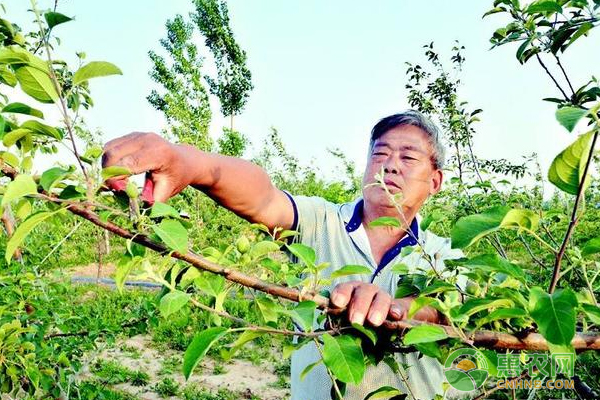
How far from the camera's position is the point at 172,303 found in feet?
A: 2.78

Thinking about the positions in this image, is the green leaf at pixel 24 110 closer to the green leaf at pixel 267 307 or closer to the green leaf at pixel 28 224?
the green leaf at pixel 28 224

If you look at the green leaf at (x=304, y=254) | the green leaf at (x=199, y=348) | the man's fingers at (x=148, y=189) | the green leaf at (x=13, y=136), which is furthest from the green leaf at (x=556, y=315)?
the green leaf at (x=13, y=136)

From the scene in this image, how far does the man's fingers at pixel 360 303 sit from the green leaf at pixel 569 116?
1.44 feet

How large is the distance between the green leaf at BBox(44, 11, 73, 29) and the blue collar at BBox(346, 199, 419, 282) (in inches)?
60.3

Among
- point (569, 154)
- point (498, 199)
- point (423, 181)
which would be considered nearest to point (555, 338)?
point (569, 154)

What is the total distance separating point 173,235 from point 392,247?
61.3 inches

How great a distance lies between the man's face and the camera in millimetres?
2113

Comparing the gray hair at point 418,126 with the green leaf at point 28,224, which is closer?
the green leaf at point 28,224

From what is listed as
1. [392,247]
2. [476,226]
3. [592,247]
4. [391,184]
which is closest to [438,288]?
[476,226]

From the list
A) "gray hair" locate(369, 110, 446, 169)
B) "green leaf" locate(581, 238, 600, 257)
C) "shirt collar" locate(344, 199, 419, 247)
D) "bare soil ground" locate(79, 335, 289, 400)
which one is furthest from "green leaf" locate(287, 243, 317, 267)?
"bare soil ground" locate(79, 335, 289, 400)

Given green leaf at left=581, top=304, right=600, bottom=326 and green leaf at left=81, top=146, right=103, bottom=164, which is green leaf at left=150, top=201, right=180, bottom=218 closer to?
green leaf at left=81, top=146, right=103, bottom=164

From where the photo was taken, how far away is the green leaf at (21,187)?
0.76m

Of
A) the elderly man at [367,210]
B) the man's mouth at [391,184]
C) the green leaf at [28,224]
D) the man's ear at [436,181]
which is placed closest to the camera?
the green leaf at [28,224]

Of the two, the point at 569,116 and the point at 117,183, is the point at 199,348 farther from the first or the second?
the point at 569,116
